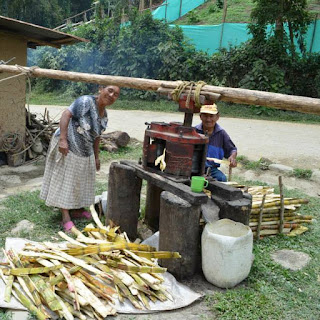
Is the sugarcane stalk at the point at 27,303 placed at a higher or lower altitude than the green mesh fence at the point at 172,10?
lower

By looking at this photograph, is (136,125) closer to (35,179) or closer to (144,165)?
(35,179)

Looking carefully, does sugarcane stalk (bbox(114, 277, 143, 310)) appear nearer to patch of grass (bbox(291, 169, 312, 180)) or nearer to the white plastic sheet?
the white plastic sheet

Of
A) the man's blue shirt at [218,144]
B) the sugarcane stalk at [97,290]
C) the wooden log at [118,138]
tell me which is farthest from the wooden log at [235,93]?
the wooden log at [118,138]

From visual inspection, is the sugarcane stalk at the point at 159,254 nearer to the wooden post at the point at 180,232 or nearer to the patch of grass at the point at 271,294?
the wooden post at the point at 180,232

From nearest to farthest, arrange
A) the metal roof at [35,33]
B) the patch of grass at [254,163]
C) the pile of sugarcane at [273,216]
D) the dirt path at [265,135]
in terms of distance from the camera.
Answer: the pile of sugarcane at [273,216] → the metal roof at [35,33] → the patch of grass at [254,163] → the dirt path at [265,135]

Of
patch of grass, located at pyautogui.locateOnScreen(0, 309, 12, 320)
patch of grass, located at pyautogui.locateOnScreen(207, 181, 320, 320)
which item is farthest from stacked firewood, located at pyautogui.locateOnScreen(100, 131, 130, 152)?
patch of grass, located at pyautogui.locateOnScreen(0, 309, 12, 320)

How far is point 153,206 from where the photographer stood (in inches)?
173

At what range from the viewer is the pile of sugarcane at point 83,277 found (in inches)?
107

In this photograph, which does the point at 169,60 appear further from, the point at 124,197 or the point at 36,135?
the point at 124,197

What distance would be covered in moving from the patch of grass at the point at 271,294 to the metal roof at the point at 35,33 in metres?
5.22

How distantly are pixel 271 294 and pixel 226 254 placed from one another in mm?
542

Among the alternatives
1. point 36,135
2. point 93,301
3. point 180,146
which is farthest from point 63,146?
point 36,135

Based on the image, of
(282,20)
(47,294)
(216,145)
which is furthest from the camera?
(282,20)

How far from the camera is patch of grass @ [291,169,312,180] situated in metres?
7.25
